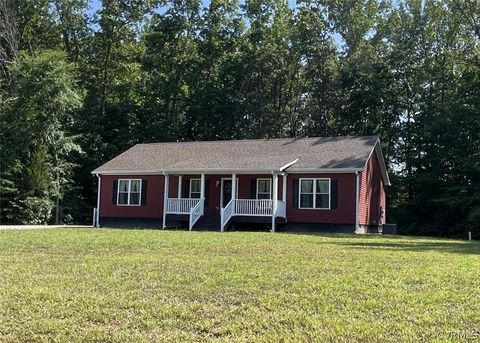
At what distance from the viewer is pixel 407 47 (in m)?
37.2

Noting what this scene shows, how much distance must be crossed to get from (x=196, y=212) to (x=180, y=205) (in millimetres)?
968

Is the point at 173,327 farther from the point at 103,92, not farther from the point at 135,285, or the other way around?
the point at 103,92

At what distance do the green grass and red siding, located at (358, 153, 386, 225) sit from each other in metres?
13.5

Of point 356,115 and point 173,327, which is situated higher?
point 356,115

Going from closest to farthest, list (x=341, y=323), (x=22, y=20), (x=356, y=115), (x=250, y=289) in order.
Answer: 1. (x=341, y=323)
2. (x=250, y=289)
3. (x=356, y=115)
4. (x=22, y=20)

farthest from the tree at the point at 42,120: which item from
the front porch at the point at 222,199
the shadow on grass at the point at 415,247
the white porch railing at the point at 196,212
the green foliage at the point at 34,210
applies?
the shadow on grass at the point at 415,247

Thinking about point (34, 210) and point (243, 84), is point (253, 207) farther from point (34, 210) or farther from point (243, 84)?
point (243, 84)

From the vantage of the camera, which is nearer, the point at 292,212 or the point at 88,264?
the point at 88,264

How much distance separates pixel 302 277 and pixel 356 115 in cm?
3006

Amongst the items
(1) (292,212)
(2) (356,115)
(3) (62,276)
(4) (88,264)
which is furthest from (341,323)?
(2) (356,115)

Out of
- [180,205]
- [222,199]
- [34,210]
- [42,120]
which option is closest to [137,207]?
[180,205]

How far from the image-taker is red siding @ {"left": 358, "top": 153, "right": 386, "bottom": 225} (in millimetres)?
24237

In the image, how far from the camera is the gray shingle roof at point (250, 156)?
2379 centimetres

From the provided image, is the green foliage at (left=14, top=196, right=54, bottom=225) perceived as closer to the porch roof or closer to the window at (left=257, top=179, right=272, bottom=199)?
the porch roof
